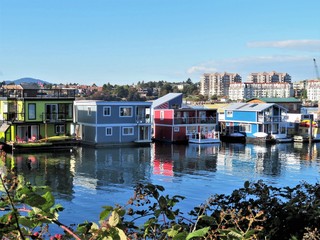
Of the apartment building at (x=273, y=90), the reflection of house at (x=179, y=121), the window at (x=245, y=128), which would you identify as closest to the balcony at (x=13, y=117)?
the reflection of house at (x=179, y=121)

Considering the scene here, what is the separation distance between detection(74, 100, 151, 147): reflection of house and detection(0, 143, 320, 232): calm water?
204 centimetres

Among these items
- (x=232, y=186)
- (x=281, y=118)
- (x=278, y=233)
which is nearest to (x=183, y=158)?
(x=232, y=186)

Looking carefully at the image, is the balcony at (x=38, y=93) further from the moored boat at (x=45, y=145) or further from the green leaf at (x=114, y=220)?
the green leaf at (x=114, y=220)

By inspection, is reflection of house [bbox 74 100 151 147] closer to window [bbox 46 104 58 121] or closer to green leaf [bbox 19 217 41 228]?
window [bbox 46 104 58 121]

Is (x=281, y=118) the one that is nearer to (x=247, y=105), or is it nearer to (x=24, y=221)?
(x=247, y=105)

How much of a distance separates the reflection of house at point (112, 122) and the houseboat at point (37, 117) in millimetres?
2165

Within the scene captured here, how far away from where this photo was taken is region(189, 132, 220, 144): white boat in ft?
151

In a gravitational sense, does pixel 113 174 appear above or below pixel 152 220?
below

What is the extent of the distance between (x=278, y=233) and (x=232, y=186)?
18.4 metres

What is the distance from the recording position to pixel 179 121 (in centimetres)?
4794

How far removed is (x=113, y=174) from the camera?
86.9 ft

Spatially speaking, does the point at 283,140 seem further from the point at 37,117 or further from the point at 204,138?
the point at 37,117

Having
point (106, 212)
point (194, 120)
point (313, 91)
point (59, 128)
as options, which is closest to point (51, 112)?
point (59, 128)

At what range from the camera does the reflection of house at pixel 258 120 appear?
5128cm
